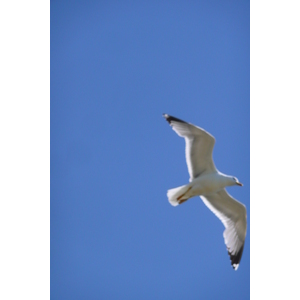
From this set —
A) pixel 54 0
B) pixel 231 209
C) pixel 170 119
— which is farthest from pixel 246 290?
pixel 54 0

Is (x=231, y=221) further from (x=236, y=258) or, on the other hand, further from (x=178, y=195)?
(x=178, y=195)

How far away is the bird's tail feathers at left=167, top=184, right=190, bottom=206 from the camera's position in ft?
15.9

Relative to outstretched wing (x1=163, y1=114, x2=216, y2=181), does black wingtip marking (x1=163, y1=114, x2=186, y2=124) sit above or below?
above

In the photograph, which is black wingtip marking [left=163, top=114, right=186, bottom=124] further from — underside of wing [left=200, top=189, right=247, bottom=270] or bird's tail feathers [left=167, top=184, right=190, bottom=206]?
underside of wing [left=200, top=189, right=247, bottom=270]

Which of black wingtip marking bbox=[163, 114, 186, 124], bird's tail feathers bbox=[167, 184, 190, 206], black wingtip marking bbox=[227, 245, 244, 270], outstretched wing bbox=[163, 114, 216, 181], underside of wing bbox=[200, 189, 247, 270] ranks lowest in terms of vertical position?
black wingtip marking bbox=[227, 245, 244, 270]

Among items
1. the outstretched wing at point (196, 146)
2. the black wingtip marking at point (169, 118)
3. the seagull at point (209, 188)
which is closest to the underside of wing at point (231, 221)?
the seagull at point (209, 188)

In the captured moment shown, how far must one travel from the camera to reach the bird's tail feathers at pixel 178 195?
484cm

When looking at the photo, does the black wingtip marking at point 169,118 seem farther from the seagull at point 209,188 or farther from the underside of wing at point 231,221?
the underside of wing at point 231,221

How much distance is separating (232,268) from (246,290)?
2.17ft

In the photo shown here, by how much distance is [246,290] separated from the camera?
4574 mm

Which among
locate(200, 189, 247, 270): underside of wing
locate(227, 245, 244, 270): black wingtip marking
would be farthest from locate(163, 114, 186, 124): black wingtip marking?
locate(227, 245, 244, 270): black wingtip marking

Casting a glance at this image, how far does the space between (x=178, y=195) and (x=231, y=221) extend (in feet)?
2.83

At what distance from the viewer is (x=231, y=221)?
17.3ft
